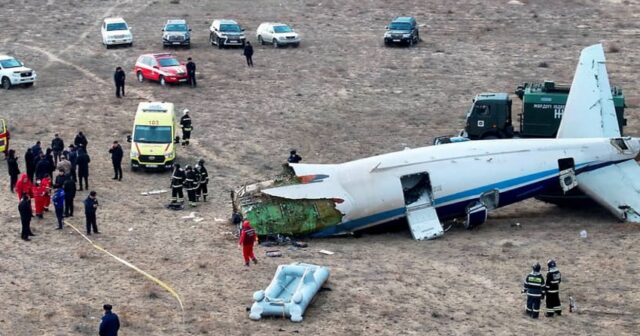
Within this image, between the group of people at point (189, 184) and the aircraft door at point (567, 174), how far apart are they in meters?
12.1

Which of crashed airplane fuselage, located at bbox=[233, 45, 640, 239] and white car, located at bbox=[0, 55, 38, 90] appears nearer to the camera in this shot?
crashed airplane fuselage, located at bbox=[233, 45, 640, 239]

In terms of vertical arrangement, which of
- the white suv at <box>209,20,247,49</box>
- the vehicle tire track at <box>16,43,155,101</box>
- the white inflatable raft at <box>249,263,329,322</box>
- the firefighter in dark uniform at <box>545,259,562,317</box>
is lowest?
the vehicle tire track at <box>16,43,155,101</box>

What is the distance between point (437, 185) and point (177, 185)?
8.96m

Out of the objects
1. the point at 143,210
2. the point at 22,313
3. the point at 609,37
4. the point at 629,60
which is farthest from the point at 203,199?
the point at 609,37

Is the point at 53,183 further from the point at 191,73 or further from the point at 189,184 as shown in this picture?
the point at 191,73

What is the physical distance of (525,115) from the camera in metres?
43.1

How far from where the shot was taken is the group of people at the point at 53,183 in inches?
1328

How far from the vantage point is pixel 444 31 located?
66688 mm

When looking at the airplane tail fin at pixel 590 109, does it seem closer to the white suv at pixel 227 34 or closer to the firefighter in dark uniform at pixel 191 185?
the firefighter in dark uniform at pixel 191 185

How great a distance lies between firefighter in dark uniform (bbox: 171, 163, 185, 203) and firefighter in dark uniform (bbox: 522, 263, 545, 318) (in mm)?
14319

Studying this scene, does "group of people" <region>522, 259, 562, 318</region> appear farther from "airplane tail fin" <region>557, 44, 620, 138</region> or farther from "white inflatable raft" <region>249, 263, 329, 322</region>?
"airplane tail fin" <region>557, 44, 620, 138</region>

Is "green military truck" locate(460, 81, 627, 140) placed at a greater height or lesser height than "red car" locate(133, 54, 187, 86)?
greater

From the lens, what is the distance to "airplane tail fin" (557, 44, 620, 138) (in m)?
37.4

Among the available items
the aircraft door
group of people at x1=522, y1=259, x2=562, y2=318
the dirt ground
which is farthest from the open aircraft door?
group of people at x1=522, y1=259, x2=562, y2=318
